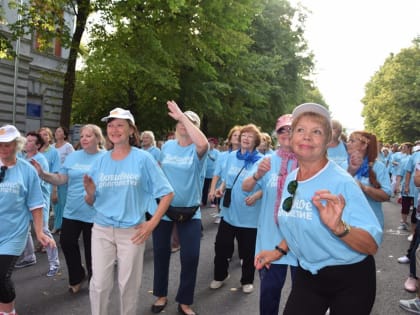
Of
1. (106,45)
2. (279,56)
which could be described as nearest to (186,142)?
(106,45)

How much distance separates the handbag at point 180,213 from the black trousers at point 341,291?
207 cm

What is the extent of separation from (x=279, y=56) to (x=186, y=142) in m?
18.0

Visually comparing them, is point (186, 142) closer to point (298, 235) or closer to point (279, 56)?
point (298, 235)

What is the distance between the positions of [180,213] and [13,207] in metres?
1.59

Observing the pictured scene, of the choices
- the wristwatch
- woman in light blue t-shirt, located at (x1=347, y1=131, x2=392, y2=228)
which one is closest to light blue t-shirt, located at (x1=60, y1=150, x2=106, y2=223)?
woman in light blue t-shirt, located at (x1=347, y1=131, x2=392, y2=228)

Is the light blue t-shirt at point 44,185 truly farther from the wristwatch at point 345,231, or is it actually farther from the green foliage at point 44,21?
the green foliage at point 44,21

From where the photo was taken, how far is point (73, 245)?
5.25 metres

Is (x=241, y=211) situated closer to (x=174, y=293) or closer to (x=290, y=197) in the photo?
(x=174, y=293)

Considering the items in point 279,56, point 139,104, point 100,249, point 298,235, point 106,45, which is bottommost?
point 100,249

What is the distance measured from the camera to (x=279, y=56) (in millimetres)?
21703

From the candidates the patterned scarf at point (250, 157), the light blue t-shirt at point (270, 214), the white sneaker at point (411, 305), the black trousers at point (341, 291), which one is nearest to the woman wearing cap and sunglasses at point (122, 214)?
the light blue t-shirt at point (270, 214)

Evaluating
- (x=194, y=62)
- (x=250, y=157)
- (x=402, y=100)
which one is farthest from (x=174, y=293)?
(x=402, y=100)

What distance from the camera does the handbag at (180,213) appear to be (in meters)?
4.57

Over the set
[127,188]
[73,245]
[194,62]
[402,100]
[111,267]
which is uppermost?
[402,100]
